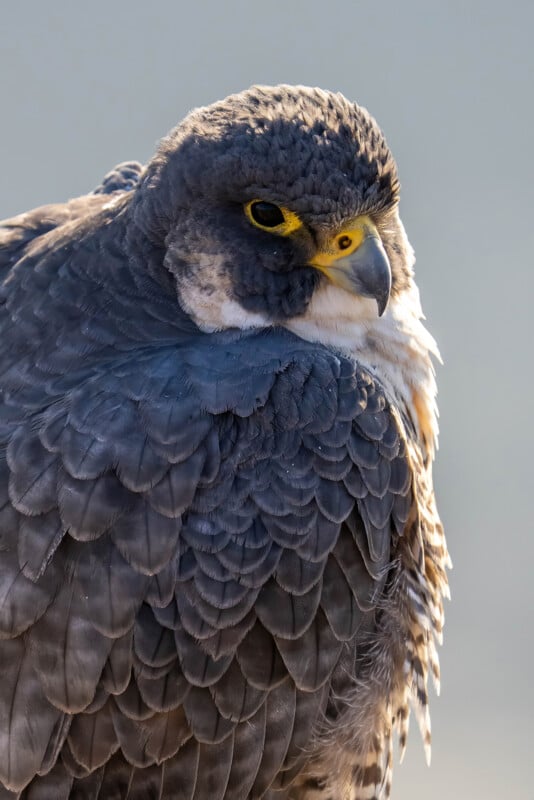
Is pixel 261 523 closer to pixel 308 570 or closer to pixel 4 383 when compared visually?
pixel 308 570

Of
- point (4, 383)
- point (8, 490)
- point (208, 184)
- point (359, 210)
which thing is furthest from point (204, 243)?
point (8, 490)

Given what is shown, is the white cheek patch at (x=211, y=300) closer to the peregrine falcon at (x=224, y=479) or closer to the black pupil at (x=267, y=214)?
the peregrine falcon at (x=224, y=479)

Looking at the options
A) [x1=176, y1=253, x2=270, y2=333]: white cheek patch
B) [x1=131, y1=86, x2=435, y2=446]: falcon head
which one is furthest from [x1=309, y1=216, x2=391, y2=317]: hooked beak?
[x1=176, y1=253, x2=270, y2=333]: white cheek patch

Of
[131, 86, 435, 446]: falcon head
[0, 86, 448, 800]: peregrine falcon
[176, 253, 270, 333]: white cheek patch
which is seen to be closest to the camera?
[0, 86, 448, 800]: peregrine falcon

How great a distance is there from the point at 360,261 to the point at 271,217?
0.26 meters

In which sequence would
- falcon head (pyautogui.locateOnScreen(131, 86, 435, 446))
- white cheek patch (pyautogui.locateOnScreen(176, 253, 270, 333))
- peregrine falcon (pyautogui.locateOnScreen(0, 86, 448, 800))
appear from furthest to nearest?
white cheek patch (pyautogui.locateOnScreen(176, 253, 270, 333))
falcon head (pyautogui.locateOnScreen(131, 86, 435, 446))
peregrine falcon (pyautogui.locateOnScreen(0, 86, 448, 800))

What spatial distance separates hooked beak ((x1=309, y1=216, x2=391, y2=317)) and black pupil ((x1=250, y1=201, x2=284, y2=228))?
15 cm

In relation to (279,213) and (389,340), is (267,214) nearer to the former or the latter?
(279,213)

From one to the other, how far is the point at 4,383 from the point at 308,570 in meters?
0.91

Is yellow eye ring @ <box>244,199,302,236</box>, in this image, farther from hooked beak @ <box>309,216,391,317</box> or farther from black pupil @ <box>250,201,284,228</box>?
hooked beak @ <box>309,216,391,317</box>

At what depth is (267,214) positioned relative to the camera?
11.5 feet

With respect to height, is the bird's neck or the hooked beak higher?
the hooked beak

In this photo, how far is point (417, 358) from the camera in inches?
150

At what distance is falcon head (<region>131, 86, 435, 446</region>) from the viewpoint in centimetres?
342
